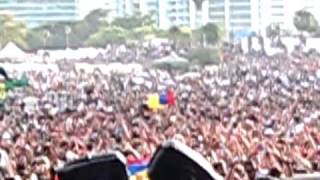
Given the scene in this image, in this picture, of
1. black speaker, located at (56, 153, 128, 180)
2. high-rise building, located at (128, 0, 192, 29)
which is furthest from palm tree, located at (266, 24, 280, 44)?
black speaker, located at (56, 153, 128, 180)

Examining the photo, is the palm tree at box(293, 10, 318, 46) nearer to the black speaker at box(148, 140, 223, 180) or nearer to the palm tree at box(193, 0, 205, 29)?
the palm tree at box(193, 0, 205, 29)

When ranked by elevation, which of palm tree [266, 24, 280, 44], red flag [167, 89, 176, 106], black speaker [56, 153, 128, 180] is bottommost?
palm tree [266, 24, 280, 44]

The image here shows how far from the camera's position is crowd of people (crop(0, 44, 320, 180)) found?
11.1ft

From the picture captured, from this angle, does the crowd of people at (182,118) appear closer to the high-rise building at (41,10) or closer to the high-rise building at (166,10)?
the high-rise building at (166,10)

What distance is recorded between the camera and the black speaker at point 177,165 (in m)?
1.28

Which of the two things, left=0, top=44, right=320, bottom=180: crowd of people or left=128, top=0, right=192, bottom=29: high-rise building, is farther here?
left=128, top=0, right=192, bottom=29: high-rise building

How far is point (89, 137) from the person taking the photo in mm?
4359

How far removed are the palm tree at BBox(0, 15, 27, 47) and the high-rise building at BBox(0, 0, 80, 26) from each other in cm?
25

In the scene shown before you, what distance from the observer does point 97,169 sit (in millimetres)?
1310

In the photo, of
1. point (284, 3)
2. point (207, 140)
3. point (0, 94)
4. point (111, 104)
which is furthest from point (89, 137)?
point (284, 3)

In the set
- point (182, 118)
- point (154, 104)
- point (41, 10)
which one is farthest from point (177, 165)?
point (41, 10)

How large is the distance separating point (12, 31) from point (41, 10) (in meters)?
2.61

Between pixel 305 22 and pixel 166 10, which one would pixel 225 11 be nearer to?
pixel 166 10

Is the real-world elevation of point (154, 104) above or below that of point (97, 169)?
below
